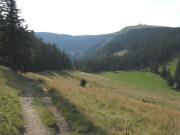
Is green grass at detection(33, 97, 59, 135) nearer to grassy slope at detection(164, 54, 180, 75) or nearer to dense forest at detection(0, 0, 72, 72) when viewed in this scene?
dense forest at detection(0, 0, 72, 72)

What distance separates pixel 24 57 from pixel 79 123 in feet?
68.9

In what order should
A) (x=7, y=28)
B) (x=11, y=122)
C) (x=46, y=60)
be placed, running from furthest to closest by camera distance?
(x=46, y=60) → (x=7, y=28) → (x=11, y=122)

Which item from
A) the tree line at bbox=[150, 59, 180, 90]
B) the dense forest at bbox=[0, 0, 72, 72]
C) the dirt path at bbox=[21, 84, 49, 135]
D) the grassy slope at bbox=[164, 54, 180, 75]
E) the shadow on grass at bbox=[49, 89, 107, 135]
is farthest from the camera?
the grassy slope at bbox=[164, 54, 180, 75]

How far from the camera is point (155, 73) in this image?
132000 mm

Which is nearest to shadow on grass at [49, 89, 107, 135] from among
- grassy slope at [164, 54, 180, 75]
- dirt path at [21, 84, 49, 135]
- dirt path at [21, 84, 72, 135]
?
dirt path at [21, 84, 72, 135]

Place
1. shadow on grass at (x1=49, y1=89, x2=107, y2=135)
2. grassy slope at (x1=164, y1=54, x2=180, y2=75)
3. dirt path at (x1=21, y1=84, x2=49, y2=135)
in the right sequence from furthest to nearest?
grassy slope at (x1=164, y1=54, x2=180, y2=75)
shadow on grass at (x1=49, y1=89, x2=107, y2=135)
dirt path at (x1=21, y1=84, x2=49, y2=135)

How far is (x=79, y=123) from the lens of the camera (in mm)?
8172

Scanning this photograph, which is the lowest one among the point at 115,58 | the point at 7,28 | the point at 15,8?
the point at 115,58

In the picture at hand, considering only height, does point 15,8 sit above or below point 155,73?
above

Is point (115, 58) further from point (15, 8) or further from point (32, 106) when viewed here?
point (32, 106)

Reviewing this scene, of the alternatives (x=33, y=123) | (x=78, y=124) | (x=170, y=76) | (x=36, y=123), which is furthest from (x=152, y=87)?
(x=33, y=123)

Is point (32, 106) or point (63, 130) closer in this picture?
point (63, 130)

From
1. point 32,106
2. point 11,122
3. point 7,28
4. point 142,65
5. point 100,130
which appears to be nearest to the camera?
point 11,122

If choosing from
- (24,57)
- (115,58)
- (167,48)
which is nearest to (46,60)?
(24,57)
